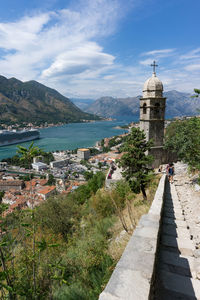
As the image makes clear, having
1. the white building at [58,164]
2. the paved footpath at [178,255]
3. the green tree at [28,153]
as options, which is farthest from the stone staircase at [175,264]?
the white building at [58,164]

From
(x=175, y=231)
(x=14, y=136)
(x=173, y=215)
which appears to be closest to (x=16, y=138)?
(x=14, y=136)

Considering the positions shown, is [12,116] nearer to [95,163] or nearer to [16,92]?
[16,92]

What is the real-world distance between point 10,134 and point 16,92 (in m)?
125

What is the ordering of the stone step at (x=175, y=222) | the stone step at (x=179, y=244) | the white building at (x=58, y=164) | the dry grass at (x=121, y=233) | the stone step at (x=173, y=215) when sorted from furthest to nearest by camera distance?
the white building at (x=58, y=164), the stone step at (x=173, y=215), the stone step at (x=175, y=222), the dry grass at (x=121, y=233), the stone step at (x=179, y=244)

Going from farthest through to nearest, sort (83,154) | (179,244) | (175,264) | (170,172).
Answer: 1. (83,154)
2. (170,172)
3. (179,244)
4. (175,264)

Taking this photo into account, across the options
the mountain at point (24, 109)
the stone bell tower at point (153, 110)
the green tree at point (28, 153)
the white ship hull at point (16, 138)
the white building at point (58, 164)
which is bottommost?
the white building at point (58, 164)

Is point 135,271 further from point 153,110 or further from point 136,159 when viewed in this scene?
point 153,110

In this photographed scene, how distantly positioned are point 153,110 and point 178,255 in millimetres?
7961

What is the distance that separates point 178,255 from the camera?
8.36 ft

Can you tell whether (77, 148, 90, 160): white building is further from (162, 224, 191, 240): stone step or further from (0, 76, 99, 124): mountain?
(0, 76, 99, 124): mountain

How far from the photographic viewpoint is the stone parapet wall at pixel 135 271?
127 cm

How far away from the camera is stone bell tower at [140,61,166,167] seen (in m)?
9.10

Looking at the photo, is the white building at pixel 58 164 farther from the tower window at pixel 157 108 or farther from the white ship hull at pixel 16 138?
the tower window at pixel 157 108

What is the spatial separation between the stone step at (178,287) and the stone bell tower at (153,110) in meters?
7.71
